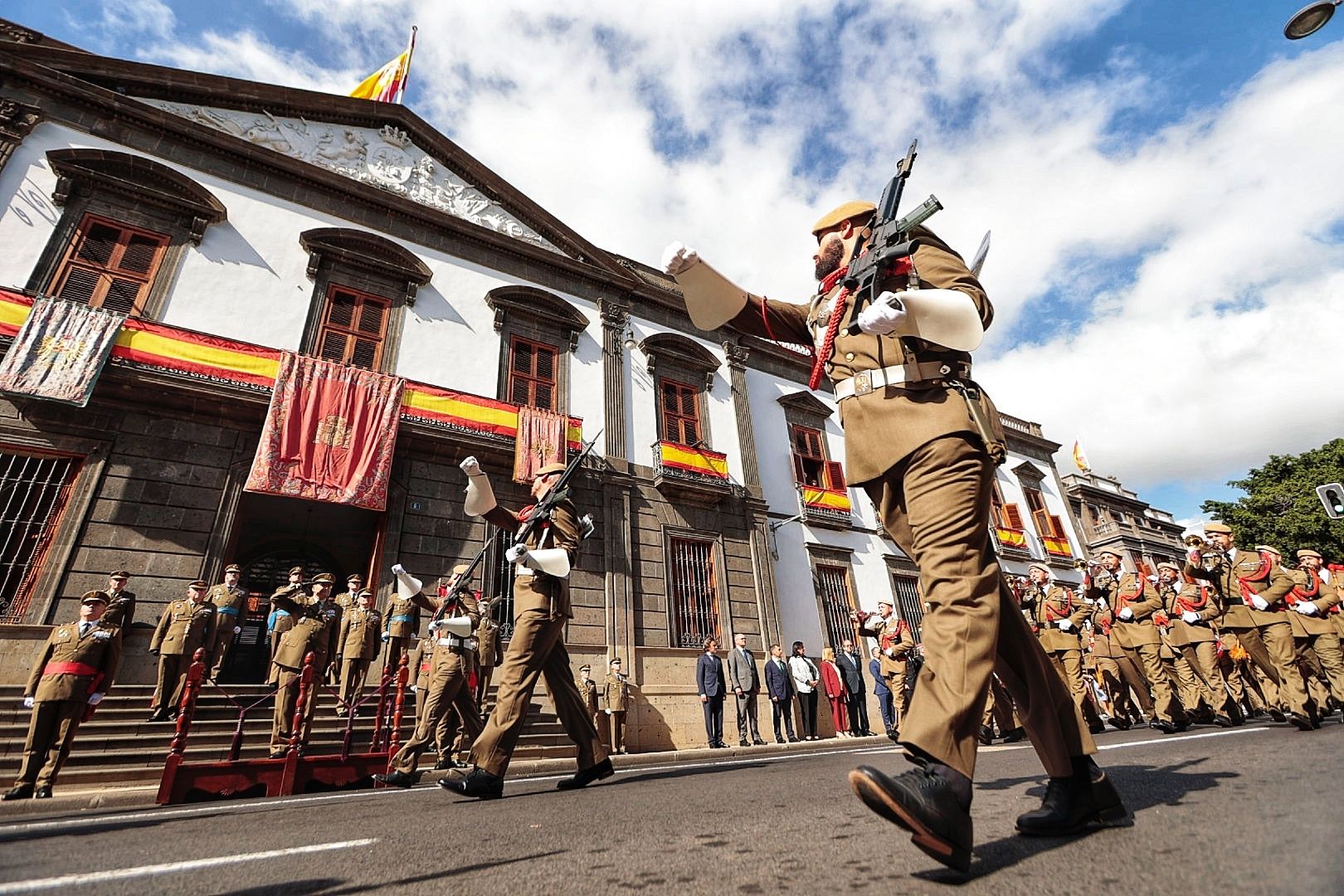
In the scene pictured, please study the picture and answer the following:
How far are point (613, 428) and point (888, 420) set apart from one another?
11.5m

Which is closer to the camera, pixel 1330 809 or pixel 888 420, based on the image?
pixel 1330 809

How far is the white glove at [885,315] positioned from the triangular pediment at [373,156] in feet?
44.1

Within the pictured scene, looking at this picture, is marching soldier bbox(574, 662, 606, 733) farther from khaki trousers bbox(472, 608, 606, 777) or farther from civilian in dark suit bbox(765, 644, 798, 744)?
khaki trousers bbox(472, 608, 606, 777)

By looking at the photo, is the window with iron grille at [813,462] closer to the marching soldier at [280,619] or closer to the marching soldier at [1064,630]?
the marching soldier at [1064,630]

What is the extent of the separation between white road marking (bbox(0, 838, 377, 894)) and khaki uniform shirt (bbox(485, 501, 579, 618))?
193cm

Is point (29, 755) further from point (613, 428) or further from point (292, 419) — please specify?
point (613, 428)

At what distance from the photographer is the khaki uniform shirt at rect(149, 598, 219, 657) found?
25.1 feet

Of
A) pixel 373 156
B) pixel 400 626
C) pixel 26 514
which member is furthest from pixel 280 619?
pixel 373 156

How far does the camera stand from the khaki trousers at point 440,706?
551 centimetres

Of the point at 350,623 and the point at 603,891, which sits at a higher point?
the point at 350,623

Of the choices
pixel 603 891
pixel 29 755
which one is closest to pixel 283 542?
pixel 29 755

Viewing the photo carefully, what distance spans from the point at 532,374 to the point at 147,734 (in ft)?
26.9

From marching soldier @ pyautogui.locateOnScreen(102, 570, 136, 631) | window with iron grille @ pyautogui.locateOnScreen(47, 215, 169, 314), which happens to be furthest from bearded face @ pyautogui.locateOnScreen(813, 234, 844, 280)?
window with iron grille @ pyautogui.locateOnScreen(47, 215, 169, 314)

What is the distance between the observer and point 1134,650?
25.6ft
